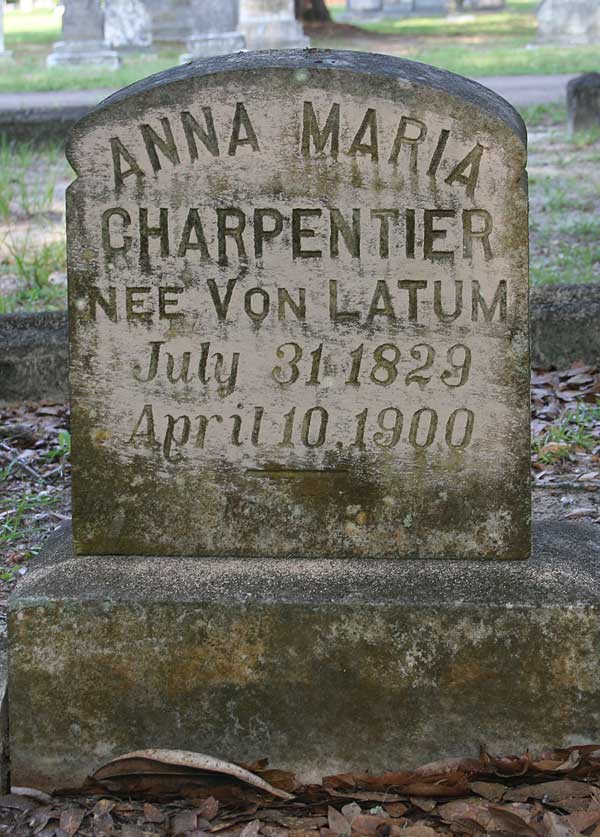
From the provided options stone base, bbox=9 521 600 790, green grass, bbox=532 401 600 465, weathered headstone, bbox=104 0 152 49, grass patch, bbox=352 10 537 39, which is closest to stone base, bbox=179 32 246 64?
weathered headstone, bbox=104 0 152 49

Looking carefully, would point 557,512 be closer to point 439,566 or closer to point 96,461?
point 439,566

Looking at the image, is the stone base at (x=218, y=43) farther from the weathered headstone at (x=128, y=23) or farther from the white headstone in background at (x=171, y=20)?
the white headstone in background at (x=171, y=20)

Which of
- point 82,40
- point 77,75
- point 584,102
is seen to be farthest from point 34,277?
point 82,40

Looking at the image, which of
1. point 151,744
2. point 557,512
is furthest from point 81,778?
point 557,512

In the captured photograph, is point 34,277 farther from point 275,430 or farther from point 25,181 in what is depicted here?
point 275,430

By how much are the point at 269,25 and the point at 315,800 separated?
21000 mm

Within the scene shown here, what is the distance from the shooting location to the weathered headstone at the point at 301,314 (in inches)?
105

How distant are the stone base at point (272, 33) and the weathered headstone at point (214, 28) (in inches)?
11.2

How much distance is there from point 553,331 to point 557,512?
1632 mm

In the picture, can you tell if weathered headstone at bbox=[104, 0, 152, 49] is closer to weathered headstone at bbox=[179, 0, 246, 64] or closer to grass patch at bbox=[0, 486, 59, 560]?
weathered headstone at bbox=[179, 0, 246, 64]

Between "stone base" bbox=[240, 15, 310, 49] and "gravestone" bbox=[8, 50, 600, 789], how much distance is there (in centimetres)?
2020

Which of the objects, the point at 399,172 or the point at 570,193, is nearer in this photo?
the point at 399,172

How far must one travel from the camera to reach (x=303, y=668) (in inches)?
107

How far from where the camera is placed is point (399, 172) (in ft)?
8.79
